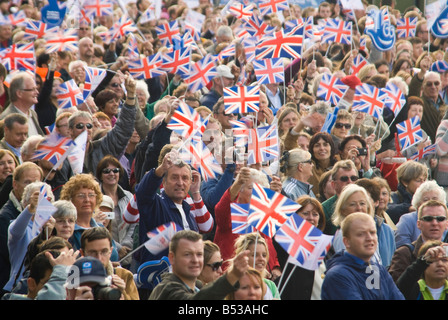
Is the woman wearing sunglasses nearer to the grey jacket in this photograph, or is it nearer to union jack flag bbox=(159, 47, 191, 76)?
the grey jacket

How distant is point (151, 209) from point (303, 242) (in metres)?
1.28

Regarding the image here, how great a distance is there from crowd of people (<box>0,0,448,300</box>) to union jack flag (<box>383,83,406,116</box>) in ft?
0.41

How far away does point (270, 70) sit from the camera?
11.1 meters

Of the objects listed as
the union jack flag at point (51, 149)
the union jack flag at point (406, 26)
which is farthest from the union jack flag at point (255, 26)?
the union jack flag at point (51, 149)

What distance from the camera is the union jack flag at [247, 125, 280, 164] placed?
8508mm

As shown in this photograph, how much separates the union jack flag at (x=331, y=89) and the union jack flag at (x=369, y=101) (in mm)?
572

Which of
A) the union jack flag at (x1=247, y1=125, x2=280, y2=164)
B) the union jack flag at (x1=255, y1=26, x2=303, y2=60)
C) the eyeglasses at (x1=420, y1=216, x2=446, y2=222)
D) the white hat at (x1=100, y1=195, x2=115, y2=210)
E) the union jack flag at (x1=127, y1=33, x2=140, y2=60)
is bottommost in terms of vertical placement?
the union jack flag at (x1=127, y1=33, x2=140, y2=60)

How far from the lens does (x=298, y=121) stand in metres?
10.3

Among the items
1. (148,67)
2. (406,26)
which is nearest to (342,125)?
(148,67)

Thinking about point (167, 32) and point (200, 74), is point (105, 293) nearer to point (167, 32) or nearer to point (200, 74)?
point (200, 74)

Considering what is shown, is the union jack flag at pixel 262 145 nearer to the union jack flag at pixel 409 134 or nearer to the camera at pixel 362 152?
the camera at pixel 362 152

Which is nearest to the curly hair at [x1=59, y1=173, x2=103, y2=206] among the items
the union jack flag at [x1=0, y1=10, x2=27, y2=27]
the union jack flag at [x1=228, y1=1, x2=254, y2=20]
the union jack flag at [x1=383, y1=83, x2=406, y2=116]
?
the union jack flag at [x1=383, y1=83, x2=406, y2=116]

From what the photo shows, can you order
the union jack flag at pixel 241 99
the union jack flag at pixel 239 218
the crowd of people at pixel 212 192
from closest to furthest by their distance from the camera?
the crowd of people at pixel 212 192 → the union jack flag at pixel 239 218 → the union jack flag at pixel 241 99

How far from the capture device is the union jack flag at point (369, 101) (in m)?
11.0
